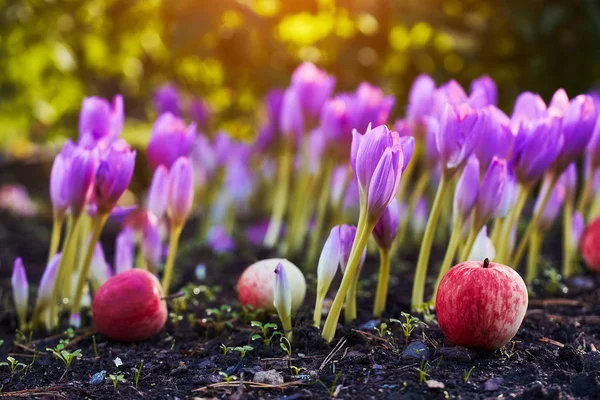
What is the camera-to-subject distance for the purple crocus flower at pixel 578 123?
87.5 inches

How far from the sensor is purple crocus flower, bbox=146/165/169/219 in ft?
7.66

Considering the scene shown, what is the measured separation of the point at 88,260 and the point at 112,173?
294 mm

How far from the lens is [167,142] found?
8.14 ft

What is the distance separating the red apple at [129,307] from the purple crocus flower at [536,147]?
3.83 ft

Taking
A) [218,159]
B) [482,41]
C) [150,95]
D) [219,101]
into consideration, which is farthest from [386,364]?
[219,101]

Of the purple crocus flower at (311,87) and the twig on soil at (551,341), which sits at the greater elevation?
the purple crocus flower at (311,87)

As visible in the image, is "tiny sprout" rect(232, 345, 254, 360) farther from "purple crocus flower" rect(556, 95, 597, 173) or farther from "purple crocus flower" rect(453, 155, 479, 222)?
"purple crocus flower" rect(556, 95, 597, 173)

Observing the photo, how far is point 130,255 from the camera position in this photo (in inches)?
96.4

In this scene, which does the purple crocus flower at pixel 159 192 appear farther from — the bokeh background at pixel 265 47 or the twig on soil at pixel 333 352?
the bokeh background at pixel 265 47

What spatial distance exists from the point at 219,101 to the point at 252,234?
196 cm

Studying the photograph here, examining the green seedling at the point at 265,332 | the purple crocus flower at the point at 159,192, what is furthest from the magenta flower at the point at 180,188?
the green seedling at the point at 265,332

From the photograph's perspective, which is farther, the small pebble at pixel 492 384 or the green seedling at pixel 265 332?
the green seedling at pixel 265 332

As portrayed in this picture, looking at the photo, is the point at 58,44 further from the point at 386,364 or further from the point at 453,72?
Result: the point at 386,364

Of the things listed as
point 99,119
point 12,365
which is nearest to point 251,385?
point 12,365
